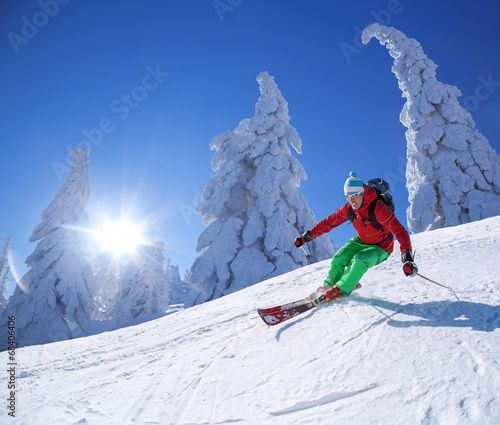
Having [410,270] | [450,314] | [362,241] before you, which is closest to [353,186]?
[362,241]

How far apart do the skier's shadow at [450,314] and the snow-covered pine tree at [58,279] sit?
76.6ft

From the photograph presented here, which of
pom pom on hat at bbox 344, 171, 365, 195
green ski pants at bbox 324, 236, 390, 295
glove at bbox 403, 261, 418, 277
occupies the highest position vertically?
pom pom on hat at bbox 344, 171, 365, 195

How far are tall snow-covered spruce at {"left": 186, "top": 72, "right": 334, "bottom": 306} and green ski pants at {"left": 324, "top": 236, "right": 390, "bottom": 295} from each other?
12.0 metres

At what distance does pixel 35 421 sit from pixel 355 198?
156 inches

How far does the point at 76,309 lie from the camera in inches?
797

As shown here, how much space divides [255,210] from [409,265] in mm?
15350

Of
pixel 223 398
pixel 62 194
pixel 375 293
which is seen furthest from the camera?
pixel 62 194

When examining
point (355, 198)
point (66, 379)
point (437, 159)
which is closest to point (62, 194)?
point (66, 379)

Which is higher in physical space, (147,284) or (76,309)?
(147,284)

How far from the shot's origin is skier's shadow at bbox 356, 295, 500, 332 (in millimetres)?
2129

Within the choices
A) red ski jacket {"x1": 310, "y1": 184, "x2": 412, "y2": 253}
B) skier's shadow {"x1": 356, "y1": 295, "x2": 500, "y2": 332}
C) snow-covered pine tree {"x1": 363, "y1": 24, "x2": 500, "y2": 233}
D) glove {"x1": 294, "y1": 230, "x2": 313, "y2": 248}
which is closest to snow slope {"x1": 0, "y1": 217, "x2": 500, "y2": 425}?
skier's shadow {"x1": 356, "y1": 295, "x2": 500, "y2": 332}

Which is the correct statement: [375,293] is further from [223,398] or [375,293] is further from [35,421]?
[35,421]

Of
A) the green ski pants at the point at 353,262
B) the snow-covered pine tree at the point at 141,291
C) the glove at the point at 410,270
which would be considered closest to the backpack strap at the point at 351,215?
the green ski pants at the point at 353,262

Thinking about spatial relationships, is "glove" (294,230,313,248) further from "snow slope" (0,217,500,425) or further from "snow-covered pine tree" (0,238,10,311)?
"snow-covered pine tree" (0,238,10,311)
